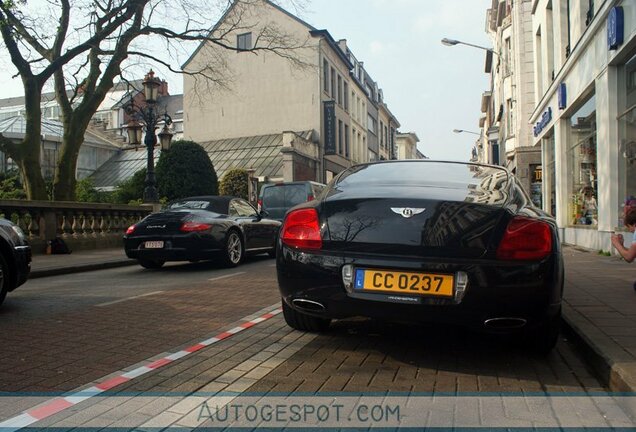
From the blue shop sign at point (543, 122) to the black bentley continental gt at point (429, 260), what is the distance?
52.3 ft

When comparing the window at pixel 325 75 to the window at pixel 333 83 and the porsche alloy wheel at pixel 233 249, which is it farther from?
the porsche alloy wheel at pixel 233 249

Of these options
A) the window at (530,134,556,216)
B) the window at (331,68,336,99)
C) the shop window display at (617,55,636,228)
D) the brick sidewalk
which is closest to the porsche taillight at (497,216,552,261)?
the brick sidewalk

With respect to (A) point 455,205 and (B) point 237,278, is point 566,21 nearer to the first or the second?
(B) point 237,278

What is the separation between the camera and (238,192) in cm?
2898

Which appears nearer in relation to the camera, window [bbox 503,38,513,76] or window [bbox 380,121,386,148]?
window [bbox 503,38,513,76]

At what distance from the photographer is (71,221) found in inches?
545

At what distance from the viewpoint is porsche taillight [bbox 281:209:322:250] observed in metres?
3.66

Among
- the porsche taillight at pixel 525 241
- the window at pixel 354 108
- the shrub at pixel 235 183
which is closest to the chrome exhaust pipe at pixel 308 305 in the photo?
the porsche taillight at pixel 525 241

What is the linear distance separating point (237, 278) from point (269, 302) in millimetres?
2274

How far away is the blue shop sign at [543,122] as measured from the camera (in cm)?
1803

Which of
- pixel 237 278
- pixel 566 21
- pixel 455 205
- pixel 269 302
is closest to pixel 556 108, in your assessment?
pixel 566 21

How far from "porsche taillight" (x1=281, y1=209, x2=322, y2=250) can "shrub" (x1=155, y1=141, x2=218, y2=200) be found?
21054mm

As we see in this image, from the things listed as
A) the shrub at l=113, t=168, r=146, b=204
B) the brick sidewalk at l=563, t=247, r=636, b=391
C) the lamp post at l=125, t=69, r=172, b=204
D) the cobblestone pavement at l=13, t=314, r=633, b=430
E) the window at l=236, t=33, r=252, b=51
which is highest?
the window at l=236, t=33, r=252, b=51

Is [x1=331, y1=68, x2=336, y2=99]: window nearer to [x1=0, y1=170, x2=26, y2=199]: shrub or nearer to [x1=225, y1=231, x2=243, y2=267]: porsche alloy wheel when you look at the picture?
[x1=0, y1=170, x2=26, y2=199]: shrub
